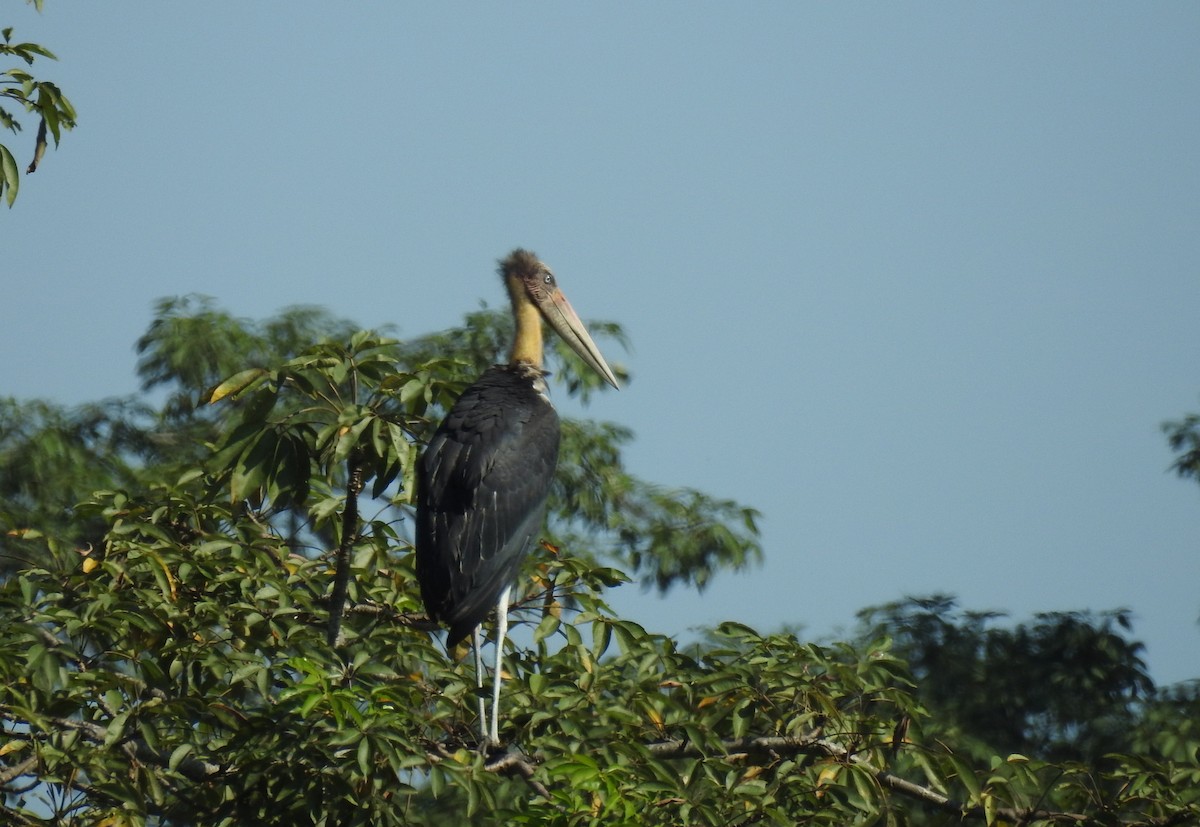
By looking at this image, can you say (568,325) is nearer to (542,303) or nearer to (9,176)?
(542,303)

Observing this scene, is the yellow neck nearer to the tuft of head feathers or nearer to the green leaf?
the tuft of head feathers

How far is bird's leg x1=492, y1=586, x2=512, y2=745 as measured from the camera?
5336 mm

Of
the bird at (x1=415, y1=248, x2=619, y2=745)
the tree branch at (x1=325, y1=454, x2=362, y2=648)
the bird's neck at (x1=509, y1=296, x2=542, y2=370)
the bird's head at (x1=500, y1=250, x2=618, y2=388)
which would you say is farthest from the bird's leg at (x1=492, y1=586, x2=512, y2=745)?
the bird's head at (x1=500, y1=250, x2=618, y2=388)

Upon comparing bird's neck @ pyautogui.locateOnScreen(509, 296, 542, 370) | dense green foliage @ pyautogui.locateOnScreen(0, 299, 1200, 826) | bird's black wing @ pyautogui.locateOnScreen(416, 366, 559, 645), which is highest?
bird's neck @ pyautogui.locateOnScreen(509, 296, 542, 370)

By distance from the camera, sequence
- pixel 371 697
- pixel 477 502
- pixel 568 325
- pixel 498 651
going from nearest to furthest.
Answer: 1. pixel 371 697
2. pixel 498 651
3. pixel 477 502
4. pixel 568 325

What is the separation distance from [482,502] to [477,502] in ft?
0.06

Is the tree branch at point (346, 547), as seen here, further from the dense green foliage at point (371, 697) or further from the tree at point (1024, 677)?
the tree at point (1024, 677)

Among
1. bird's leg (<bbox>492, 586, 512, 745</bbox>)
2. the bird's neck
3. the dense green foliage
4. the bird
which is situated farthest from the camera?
the bird's neck

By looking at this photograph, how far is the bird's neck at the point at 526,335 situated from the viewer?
7512mm

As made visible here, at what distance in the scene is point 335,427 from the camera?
484cm

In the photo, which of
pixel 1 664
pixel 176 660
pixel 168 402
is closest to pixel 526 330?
pixel 176 660

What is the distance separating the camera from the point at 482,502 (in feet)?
19.4

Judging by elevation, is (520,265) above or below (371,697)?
above

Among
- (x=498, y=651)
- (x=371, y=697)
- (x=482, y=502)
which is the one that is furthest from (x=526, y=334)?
(x=371, y=697)
